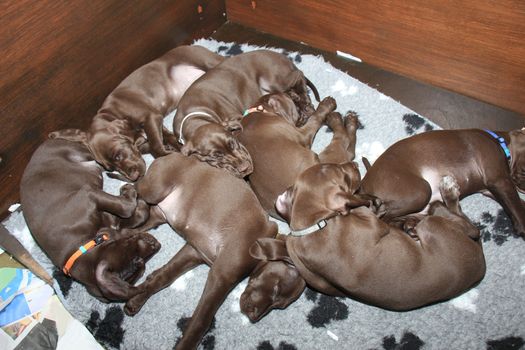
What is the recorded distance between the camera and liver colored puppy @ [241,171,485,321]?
269 centimetres

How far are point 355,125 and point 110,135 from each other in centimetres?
188

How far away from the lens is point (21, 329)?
3.54 m

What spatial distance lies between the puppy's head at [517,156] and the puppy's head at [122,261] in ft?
8.26

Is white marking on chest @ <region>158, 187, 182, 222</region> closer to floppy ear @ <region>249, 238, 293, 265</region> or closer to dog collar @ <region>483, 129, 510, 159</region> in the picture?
floppy ear @ <region>249, 238, 293, 265</region>

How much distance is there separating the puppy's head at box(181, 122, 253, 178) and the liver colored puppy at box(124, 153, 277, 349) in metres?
0.06

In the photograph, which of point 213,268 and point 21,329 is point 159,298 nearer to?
point 213,268

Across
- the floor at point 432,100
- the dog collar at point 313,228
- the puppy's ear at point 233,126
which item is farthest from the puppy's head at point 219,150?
the floor at point 432,100

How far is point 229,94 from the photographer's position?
3881 millimetres

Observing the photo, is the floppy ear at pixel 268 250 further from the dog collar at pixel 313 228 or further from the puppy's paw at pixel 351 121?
the puppy's paw at pixel 351 121

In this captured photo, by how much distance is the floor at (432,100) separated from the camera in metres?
3.83

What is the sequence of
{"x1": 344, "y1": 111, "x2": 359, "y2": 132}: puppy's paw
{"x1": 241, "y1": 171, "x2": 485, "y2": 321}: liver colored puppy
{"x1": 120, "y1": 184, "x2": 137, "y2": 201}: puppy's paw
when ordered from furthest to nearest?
{"x1": 344, "y1": 111, "x2": 359, "y2": 132}: puppy's paw → {"x1": 120, "y1": 184, "x2": 137, "y2": 201}: puppy's paw → {"x1": 241, "y1": 171, "x2": 485, "y2": 321}: liver colored puppy

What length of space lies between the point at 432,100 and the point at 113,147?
8.47ft

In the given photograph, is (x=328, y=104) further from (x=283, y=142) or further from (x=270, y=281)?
(x=270, y=281)

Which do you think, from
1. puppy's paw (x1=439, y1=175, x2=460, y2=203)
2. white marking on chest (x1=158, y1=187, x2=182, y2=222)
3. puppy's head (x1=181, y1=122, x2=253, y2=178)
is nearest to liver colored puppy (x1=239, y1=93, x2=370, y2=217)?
puppy's head (x1=181, y1=122, x2=253, y2=178)
